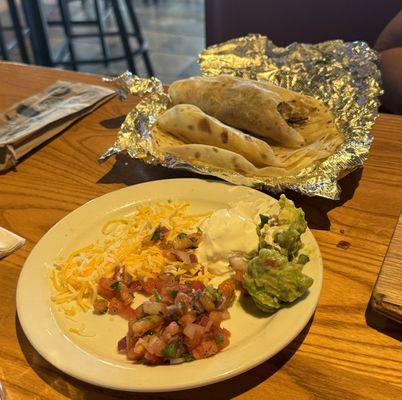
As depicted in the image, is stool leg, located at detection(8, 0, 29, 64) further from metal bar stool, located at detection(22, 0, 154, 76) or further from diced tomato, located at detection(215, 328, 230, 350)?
diced tomato, located at detection(215, 328, 230, 350)

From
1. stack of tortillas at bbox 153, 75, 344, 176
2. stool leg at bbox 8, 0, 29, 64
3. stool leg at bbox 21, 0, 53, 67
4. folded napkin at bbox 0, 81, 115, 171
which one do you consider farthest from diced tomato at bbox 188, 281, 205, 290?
stool leg at bbox 8, 0, 29, 64

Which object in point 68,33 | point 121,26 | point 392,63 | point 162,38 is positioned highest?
point 392,63

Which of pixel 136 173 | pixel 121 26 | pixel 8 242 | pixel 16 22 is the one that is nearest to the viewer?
pixel 8 242

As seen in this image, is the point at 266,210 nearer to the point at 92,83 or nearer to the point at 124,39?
the point at 92,83

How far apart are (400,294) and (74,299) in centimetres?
56

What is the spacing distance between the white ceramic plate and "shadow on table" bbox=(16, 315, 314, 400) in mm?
52

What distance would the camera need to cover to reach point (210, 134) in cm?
133

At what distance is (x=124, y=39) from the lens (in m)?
3.25

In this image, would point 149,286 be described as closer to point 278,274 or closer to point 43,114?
point 278,274

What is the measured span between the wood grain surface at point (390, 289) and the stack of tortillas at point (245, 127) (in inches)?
16.2

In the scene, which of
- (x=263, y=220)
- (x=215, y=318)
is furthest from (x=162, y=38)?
(x=215, y=318)

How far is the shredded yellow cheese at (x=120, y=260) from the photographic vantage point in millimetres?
877

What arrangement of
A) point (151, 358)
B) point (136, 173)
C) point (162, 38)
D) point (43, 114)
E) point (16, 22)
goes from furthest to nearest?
point (162, 38) → point (16, 22) → point (43, 114) → point (136, 173) → point (151, 358)

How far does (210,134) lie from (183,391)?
2.48ft
